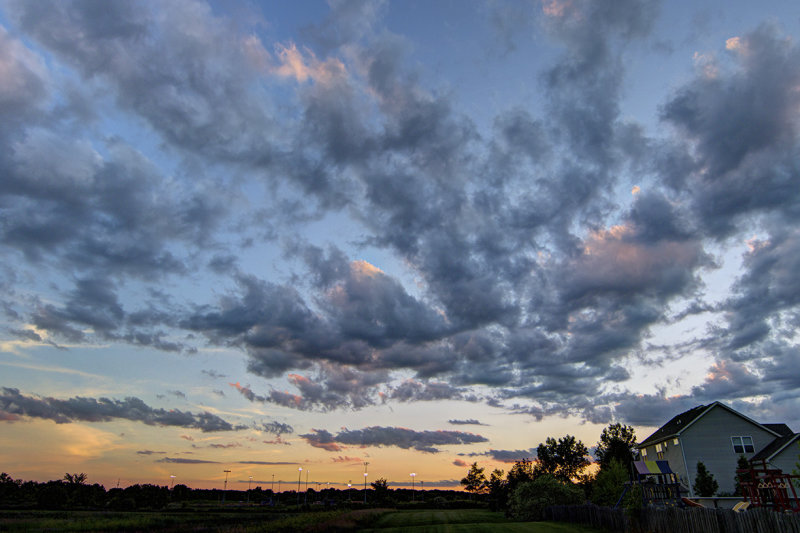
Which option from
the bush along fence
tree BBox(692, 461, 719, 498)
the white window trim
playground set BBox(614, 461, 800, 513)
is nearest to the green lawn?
the bush along fence

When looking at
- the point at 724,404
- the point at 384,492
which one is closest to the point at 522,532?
the point at 724,404

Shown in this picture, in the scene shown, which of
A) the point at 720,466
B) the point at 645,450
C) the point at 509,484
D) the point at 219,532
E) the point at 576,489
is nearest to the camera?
the point at 219,532

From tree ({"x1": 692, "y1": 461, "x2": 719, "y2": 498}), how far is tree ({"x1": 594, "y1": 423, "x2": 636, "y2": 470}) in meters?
49.8

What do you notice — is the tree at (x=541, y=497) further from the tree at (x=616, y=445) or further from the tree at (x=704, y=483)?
the tree at (x=616, y=445)

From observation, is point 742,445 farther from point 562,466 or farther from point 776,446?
point 562,466

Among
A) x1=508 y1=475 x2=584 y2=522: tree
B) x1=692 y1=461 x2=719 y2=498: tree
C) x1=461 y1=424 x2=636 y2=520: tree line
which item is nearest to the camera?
x1=692 y1=461 x2=719 y2=498: tree

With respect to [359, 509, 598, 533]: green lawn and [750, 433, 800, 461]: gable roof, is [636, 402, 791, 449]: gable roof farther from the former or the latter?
[359, 509, 598, 533]: green lawn

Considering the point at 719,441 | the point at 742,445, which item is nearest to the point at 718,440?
the point at 719,441

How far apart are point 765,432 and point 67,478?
185 metres

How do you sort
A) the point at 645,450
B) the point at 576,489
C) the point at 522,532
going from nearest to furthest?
1. the point at 522,532
2. the point at 576,489
3. the point at 645,450

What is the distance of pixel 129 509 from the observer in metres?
111

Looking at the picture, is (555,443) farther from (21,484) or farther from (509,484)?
(21,484)

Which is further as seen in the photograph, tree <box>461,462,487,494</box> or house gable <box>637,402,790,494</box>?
tree <box>461,462,487,494</box>

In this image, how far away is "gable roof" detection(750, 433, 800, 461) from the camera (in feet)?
150
